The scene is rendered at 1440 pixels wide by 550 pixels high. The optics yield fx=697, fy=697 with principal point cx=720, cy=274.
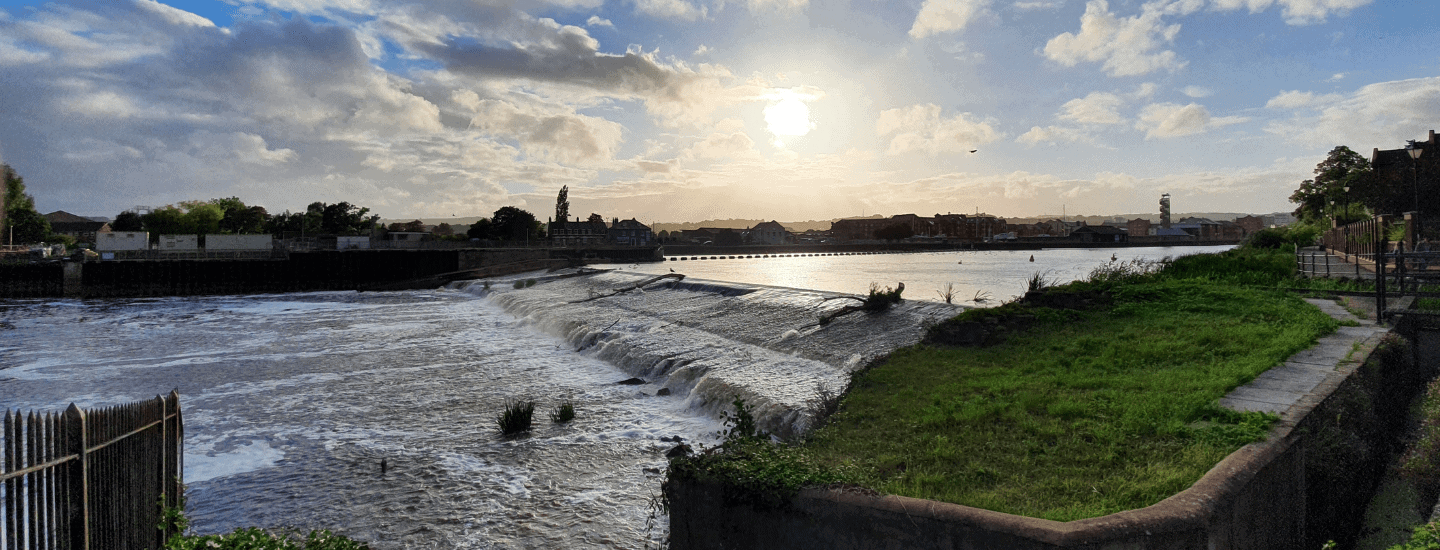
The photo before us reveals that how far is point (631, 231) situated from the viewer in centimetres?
15262

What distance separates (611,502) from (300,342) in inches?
787

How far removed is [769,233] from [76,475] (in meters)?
174

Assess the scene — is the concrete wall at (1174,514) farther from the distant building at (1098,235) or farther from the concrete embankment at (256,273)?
the distant building at (1098,235)

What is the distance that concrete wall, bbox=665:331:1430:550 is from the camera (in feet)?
16.1

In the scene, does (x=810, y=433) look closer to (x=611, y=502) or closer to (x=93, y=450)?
(x=611, y=502)

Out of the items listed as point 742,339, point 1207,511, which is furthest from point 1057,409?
point 742,339

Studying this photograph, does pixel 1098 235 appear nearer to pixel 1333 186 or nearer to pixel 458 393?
pixel 1333 186

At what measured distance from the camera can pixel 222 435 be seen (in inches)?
500

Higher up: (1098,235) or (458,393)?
(1098,235)

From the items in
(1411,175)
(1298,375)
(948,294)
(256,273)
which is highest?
(1411,175)

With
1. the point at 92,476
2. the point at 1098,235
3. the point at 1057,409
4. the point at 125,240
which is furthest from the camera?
the point at 1098,235

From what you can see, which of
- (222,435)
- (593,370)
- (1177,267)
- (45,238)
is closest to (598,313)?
(593,370)

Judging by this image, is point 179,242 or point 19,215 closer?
point 179,242

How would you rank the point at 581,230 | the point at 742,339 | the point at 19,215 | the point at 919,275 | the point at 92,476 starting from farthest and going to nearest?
the point at 581,230, the point at 19,215, the point at 919,275, the point at 742,339, the point at 92,476
